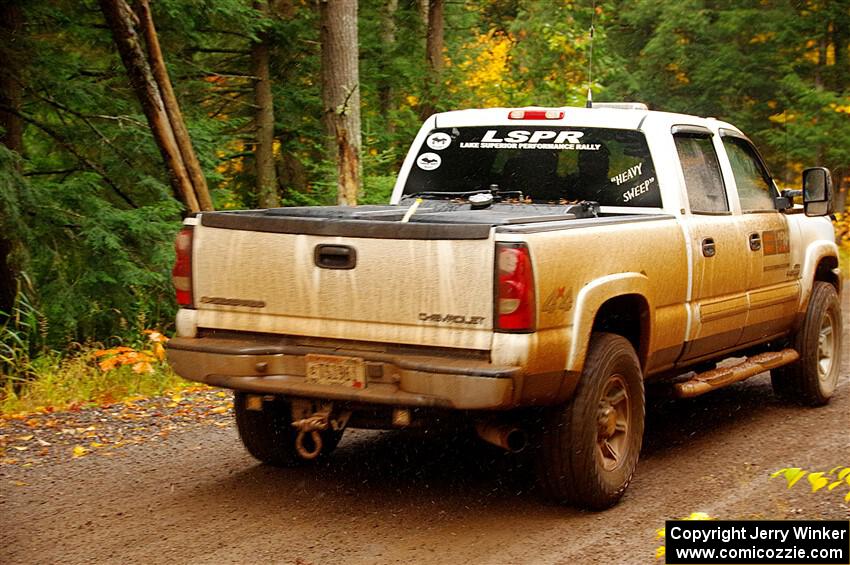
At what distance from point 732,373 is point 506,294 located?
2854 mm

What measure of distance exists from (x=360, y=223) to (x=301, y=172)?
15265 millimetres

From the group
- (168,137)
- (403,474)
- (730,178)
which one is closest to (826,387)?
(730,178)

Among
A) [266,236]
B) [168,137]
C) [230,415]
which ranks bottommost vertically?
[230,415]

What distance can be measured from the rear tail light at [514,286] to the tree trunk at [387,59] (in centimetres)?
1506

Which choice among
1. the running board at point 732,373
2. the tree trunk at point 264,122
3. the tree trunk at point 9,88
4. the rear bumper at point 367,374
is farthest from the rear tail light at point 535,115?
the tree trunk at point 264,122

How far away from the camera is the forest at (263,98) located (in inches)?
450

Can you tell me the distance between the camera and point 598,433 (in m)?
5.56

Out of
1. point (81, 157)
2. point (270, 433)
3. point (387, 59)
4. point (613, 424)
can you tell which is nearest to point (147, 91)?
point (81, 157)

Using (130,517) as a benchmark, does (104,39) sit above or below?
above

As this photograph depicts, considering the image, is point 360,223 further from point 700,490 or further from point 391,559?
point 700,490

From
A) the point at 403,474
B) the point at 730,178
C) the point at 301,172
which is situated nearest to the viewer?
the point at 403,474

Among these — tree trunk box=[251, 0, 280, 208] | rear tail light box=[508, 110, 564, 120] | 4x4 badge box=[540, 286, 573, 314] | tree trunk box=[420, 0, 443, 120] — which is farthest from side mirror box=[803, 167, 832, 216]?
tree trunk box=[420, 0, 443, 120]

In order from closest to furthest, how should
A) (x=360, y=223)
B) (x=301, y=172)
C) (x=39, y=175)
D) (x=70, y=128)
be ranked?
(x=360, y=223) < (x=70, y=128) < (x=39, y=175) < (x=301, y=172)

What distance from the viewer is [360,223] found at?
16.8 feet
